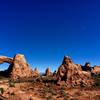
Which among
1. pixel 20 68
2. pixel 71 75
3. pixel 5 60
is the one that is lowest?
pixel 71 75

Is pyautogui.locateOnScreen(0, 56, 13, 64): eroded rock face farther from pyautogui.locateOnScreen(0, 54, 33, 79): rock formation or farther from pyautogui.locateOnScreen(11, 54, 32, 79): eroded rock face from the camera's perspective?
pyautogui.locateOnScreen(11, 54, 32, 79): eroded rock face

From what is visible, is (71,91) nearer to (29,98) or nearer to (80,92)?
(80,92)

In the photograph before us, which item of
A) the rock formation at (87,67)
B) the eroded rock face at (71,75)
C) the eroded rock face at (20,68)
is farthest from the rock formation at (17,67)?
the rock formation at (87,67)

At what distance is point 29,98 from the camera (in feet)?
87.8

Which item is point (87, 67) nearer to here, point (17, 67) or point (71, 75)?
point (17, 67)

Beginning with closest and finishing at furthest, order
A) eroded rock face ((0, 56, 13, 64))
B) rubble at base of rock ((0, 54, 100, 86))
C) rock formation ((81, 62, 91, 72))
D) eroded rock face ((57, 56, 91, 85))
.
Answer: eroded rock face ((57, 56, 91, 85)) → rubble at base of rock ((0, 54, 100, 86)) → eroded rock face ((0, 56, 13, 64)) → rock formation ((81, 62, 91, 72))

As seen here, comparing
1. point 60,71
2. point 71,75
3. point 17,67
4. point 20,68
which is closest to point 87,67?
point 20,68

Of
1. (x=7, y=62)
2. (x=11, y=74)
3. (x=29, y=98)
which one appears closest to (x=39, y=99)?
(x=29, y=98)

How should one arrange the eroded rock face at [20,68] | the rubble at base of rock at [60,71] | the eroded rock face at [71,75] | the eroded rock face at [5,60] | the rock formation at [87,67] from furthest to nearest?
the rock formation at [87,67]
the eroded rock face at [5,60]
the eroded rock face at [20,68]
the rubble at base of rock at [60,71]
the eroded rock face at [71,75]

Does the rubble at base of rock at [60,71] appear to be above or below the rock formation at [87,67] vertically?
below

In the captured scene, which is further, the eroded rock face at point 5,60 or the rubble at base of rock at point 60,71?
the eroded rock face at point 5,60

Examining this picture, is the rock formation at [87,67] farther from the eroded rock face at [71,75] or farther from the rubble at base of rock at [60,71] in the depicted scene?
the eroded rock face at [71,75]

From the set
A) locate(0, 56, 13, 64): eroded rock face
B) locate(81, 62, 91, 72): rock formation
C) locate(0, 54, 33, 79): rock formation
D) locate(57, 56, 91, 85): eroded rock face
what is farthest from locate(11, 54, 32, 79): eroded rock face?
locate(81, 62, 91, 72): rock formation

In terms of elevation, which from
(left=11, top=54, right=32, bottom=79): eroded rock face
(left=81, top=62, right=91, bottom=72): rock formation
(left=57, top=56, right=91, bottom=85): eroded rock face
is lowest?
(left=57, top=56, right=91, bottom=85): eroded rock face
